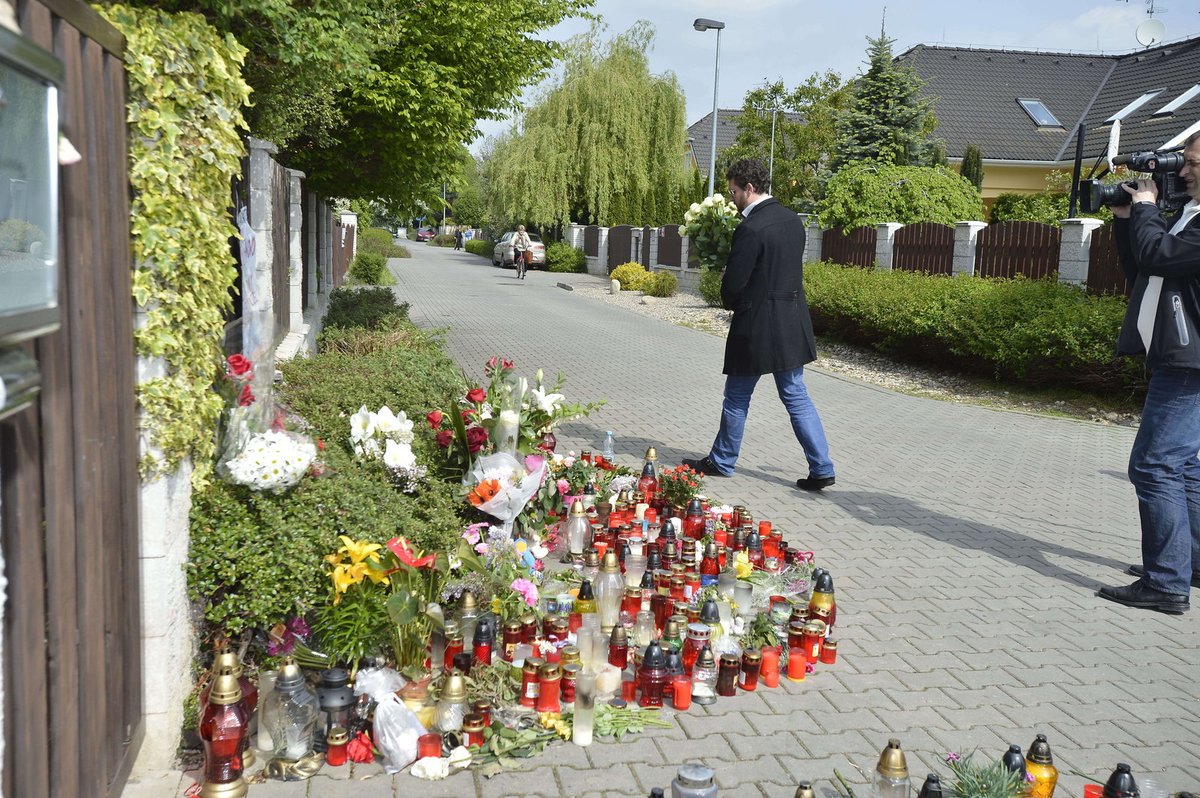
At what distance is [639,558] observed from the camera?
16.5 feet

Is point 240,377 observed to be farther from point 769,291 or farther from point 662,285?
point 662,285

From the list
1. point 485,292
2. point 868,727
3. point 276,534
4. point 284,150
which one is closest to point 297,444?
point 276,534

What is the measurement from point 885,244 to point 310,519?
1435 cm

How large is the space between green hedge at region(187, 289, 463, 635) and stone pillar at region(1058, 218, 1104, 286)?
9.45 m

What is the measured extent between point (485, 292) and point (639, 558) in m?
20.7

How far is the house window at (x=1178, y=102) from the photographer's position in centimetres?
2519

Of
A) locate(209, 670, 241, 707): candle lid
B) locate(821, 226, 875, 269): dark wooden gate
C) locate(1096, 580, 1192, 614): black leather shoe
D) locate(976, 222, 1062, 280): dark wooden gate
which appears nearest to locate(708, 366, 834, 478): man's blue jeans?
locate(1096, 580, 1192, 614): black leather shoe

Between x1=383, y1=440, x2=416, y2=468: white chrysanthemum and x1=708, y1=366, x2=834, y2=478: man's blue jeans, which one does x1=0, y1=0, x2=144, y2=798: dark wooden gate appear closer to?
x1=383, y1=440, x2=416, y2=468: white chrysanthemum

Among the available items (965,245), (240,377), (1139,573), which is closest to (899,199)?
(965,245)

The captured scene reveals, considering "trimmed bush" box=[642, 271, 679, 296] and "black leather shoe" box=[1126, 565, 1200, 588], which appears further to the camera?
"trimmed bush" box=[642, 271, 679, 296]

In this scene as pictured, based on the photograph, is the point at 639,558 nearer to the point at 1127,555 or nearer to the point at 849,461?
the point at 1127,555

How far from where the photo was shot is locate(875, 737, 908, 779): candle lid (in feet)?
10.2

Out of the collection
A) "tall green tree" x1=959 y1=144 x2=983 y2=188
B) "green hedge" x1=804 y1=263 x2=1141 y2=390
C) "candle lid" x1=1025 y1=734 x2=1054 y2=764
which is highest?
"tall green tree" x1=959 y1=144 x2=983 y2=188

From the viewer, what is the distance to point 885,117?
24.8m
